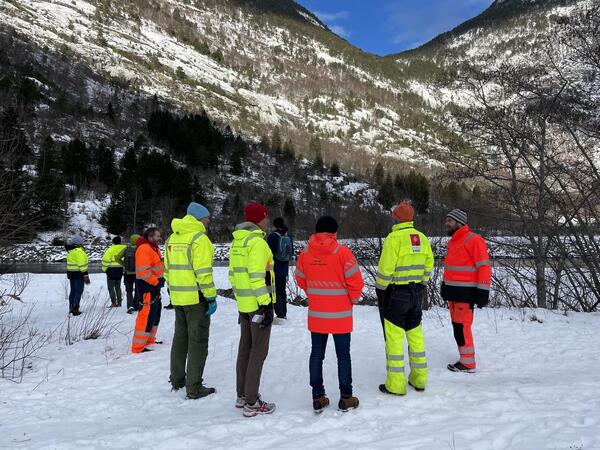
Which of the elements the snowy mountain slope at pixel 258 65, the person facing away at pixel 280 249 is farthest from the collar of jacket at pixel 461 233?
the snowy mountain slope at pixel 258 65

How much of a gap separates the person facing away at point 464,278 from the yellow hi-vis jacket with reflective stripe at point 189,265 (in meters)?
3.06

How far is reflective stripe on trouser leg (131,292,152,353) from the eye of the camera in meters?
6.86

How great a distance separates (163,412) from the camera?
14.8ft

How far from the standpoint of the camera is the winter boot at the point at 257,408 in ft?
13.7

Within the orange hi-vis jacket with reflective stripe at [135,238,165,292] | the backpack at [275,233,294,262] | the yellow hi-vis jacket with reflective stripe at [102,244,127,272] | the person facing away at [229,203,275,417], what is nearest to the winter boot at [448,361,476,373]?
the person facing away at [229,203,275,417]

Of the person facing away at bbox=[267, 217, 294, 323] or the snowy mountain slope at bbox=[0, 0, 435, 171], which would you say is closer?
the person facing away at bbox=[267, 217, 294, 323]

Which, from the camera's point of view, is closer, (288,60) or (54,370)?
(54,370)

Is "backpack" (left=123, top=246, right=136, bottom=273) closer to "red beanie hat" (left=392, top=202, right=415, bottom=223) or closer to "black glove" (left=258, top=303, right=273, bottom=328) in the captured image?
"black glove" (left=258, top=303, right=273, bottom=328)

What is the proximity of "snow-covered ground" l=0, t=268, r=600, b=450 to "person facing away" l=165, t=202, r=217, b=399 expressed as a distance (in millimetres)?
436

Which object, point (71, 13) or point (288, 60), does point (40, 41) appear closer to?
point (71, 13)

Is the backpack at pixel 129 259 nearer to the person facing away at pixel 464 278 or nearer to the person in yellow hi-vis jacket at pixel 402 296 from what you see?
the person in yellow hi-vis jacket at pixel 402 296

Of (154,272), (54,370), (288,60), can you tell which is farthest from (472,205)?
(288,60)

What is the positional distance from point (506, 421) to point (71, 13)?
5202 inches

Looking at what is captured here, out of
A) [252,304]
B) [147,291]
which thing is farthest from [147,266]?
[252,304]
